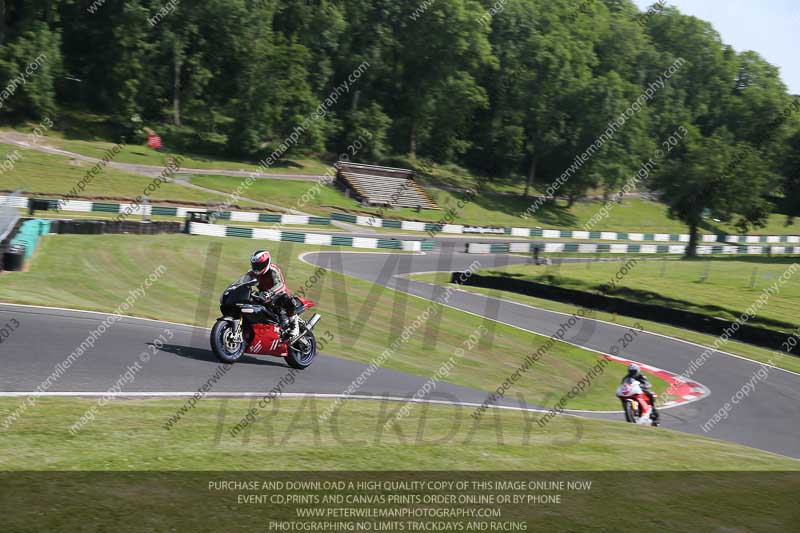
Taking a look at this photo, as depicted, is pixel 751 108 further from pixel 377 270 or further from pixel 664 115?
pixel 377 270

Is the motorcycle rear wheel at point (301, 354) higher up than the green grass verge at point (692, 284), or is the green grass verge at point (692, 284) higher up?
the motorcycle rear wheel at point (301, 354)

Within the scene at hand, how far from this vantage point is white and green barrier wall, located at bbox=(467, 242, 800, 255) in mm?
53625

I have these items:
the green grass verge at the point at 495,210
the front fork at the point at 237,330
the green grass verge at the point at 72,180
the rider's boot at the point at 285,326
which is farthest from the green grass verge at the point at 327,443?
the green grass verge at the point at 495,210

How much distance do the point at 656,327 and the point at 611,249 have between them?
32348 mm

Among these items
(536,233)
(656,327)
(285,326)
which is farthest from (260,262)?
(536,233)

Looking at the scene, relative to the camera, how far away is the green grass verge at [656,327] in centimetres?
2700

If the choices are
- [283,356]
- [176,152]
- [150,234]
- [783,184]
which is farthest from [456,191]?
[283,356]

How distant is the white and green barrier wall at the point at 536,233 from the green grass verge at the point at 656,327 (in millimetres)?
23419

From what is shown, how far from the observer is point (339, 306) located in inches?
944

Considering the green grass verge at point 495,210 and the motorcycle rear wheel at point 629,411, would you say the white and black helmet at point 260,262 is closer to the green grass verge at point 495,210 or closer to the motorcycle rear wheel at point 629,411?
the motorcycle rear wheel at point 629,411

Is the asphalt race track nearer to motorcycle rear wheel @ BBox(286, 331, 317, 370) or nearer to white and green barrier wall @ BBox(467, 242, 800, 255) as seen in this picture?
motorcycle rear wheel @ BBox(286, 331, 317, 370)

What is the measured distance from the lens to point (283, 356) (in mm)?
14250

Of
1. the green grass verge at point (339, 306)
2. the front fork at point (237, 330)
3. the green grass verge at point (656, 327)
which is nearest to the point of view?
the front fork at point (237, 330)

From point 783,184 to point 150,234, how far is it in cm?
7084
